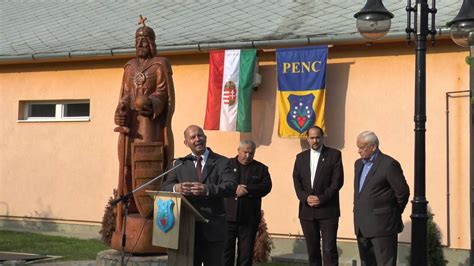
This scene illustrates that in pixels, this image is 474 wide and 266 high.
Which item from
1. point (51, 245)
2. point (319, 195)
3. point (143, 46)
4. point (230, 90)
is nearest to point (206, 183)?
point (319, 195)

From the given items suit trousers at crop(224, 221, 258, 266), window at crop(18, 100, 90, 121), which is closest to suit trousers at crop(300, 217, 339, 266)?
suit trousers at crop(224, 221, 258, 266)

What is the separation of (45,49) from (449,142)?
308 inches

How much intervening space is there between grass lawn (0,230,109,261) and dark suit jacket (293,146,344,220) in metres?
4.03

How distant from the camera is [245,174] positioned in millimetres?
8648

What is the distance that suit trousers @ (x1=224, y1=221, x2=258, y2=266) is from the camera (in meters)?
8.54

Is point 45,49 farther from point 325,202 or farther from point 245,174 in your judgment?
point 325,202

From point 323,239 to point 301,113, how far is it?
3682mm

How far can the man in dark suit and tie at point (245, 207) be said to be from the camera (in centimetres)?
852

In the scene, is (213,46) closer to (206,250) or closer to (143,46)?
(143,46)

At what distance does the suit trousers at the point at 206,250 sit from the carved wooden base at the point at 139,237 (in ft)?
6.46

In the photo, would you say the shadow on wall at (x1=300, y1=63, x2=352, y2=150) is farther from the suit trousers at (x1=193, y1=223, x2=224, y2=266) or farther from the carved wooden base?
the suit trousers at (x1=193, y1=223, x2=224, y2=266)

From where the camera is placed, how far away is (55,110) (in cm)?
1425

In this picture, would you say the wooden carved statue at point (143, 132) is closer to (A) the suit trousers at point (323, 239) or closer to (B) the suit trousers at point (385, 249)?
(A) the suit trousers at point (323, 239)

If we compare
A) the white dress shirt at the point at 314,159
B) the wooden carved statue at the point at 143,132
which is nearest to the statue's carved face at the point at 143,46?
the wooden carved statue at the point at 143,132
